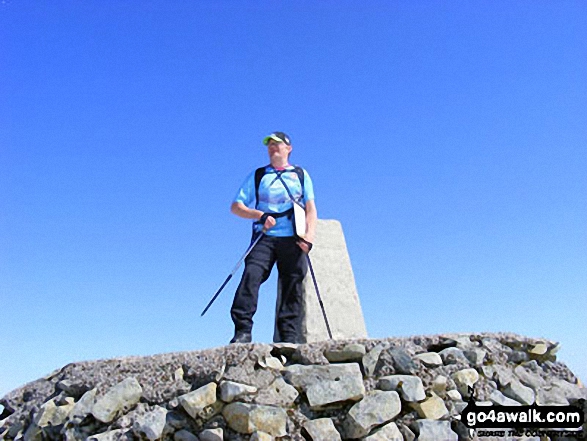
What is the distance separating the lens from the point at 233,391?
5000mm

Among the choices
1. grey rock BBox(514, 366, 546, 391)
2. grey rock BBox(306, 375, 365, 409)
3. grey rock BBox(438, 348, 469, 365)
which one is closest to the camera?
grey rock BBox(306, 375, 365, 409)

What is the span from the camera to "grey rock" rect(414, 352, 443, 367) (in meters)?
5.75

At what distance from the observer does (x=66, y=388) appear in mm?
5777

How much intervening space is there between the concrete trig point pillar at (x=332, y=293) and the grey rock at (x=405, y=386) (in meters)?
1.63

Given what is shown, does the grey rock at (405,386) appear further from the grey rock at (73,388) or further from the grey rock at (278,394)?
the grey rock at (73,388)

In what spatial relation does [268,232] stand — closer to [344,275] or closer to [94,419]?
[344,275]

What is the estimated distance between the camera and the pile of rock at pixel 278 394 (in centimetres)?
500

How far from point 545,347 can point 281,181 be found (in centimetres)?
351

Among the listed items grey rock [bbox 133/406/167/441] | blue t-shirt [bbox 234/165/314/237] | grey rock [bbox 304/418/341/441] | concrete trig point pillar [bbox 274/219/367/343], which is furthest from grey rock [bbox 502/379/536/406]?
grey rock [bbox 133/406/167/441]

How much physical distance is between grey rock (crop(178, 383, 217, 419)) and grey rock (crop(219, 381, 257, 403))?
9cm

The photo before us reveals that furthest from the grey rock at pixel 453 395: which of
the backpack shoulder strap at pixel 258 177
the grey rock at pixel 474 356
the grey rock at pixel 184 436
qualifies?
the backpack shoulder strap at pixel 258 177

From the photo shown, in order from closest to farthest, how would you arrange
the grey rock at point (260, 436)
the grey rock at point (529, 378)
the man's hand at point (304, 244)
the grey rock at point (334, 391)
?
1. the grey rock at point (260, 436)
2. the grey rock at point (334, 391)
3. the grey rock at point (529, 378)
4. the man's hand at point (304, 244)

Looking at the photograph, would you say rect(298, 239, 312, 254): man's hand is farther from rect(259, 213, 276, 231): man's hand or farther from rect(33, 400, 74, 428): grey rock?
rect(33, 400, 74, 428): grey rock

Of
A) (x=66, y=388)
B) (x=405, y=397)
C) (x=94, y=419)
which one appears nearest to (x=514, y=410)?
(x=405, y=397)
